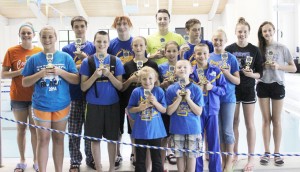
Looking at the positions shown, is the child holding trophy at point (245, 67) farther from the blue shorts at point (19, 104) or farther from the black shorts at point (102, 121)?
the blue shorts at point (19, 104)

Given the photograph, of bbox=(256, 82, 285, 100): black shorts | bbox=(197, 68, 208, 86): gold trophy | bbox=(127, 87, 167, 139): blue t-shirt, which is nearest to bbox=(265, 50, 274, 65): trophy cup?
bbox=(256, 82, 285, 100): black shorts

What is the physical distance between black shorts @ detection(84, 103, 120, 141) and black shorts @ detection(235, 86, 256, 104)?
137cm

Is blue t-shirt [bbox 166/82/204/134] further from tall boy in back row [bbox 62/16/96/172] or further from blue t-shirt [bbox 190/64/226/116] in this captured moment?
tall boy in back row [bbox 62/16/96/172]

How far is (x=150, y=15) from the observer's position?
69.3 feet

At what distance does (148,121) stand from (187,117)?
1.21ft

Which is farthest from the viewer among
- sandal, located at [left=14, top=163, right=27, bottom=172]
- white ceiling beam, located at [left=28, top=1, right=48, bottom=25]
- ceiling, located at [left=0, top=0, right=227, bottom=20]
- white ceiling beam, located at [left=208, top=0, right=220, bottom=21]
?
ceiling, located at [left=0, top=0, right=227, bottom=20]

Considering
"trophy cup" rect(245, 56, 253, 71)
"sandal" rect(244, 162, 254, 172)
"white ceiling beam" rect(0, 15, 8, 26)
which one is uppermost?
"white ceiling beam" rect(0, 15, 8, 26)

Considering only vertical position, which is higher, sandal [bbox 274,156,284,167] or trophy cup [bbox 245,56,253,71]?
trophy cup [bbox 245,56,253,71]

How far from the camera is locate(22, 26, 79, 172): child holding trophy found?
299cm

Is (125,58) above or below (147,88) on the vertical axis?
above

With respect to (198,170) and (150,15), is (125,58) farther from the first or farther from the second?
(150,15)

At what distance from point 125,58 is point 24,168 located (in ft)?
5.71

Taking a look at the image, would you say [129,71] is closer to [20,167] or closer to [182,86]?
[182,86]

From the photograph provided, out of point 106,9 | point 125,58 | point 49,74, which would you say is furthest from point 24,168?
point 106,9
